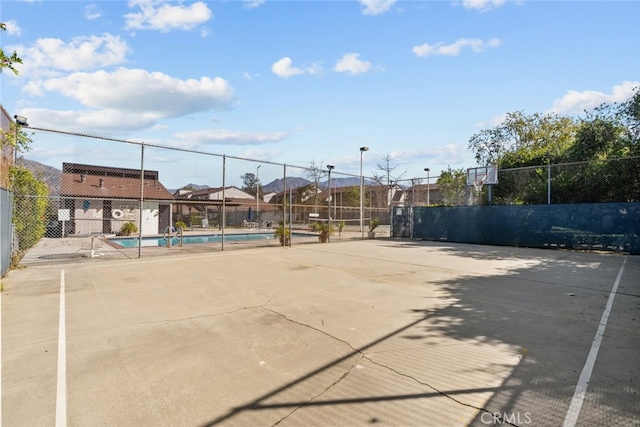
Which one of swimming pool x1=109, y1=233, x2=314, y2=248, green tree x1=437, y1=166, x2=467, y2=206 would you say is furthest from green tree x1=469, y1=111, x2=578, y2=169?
swimming pool x1=109, y1=233, x2=314, y2=248

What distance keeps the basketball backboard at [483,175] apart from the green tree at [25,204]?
17984 mm

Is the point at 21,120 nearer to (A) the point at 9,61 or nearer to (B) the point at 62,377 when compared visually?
(A) the point at 9,61

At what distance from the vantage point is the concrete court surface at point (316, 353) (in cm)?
237

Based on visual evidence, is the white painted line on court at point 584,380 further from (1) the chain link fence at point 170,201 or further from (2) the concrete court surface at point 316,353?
(1) the chain link fence at point 170,201

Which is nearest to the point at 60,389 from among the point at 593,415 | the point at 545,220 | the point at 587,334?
the point at 593,415

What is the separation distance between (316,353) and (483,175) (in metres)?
16.8

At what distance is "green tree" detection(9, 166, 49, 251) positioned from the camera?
9211mm

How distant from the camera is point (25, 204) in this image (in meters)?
10.1

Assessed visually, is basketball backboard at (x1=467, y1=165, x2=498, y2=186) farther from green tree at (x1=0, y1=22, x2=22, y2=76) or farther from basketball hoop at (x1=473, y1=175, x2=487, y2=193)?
green tree at (x1=0, y1=22, x2=22, y2=76)

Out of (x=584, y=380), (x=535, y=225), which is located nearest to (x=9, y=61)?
(x=584, y=380)

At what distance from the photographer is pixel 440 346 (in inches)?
137

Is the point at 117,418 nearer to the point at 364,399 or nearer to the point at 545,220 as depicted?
the point at 364,399

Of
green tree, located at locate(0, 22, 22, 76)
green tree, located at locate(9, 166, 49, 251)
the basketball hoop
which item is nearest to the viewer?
green tree, located at locate(0, 22, 22, 76)

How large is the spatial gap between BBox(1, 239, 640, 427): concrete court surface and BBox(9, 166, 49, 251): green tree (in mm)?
3921
